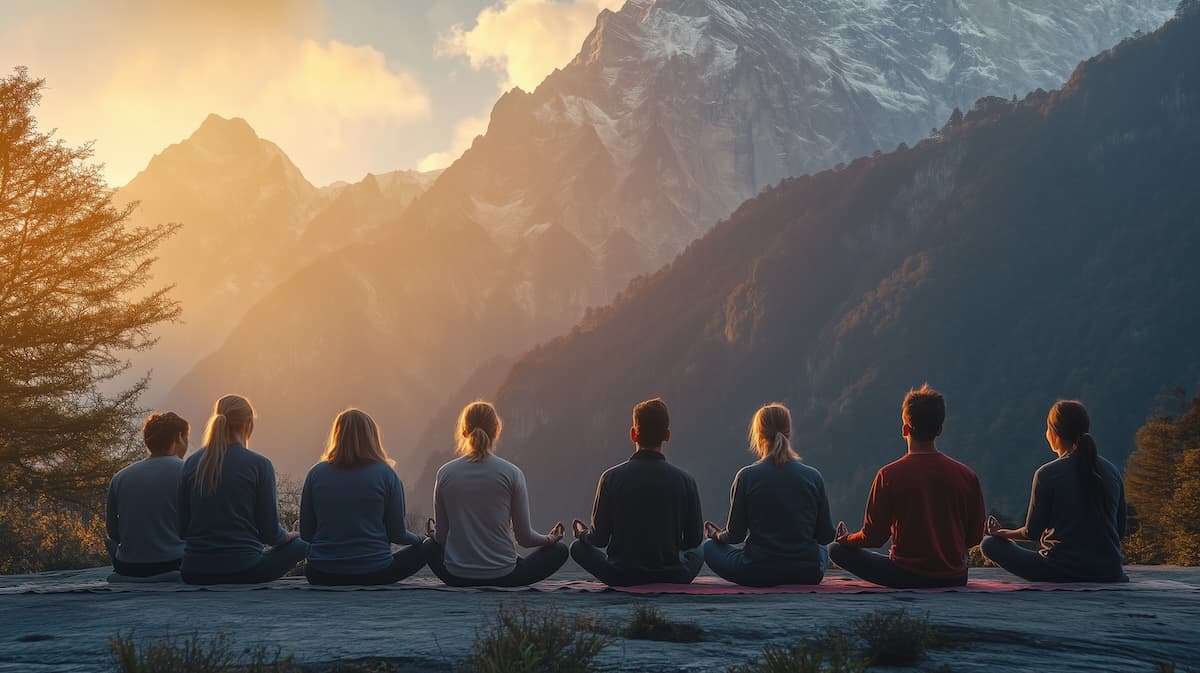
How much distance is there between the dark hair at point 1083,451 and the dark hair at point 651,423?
351 cm

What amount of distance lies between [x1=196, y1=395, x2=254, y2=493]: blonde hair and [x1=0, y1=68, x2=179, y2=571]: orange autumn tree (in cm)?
1401

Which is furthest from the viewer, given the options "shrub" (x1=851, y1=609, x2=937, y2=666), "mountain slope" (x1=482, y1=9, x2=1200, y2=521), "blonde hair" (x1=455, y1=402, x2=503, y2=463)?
"mountain slope" (x1=482, y1=9, x2=1200, y2=521)

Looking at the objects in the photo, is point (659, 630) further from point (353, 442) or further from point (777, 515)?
point (353, 442)

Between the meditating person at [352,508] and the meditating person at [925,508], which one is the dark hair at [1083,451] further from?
the meditating person at [352,508]

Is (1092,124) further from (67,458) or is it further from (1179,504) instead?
(67,458)

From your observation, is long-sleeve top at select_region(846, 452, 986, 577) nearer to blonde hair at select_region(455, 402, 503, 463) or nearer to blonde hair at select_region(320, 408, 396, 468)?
blonde hair at select_region(455, 402, 503, 463)

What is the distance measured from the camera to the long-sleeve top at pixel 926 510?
8.69 meters

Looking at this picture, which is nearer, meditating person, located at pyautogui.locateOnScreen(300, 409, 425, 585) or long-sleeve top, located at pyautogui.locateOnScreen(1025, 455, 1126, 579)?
long-sleeve top, located at pyautogui.locateOnScreen(1025, 455, 1126, 579)

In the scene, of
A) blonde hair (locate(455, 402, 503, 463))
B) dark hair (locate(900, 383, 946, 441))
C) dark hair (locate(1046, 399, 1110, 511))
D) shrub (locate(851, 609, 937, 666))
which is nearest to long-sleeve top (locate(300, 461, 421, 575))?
blonde hair (locate(455, 402, 503, 463))

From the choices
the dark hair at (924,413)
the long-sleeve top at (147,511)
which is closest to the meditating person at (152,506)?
the long-sleeve top at (147,511)

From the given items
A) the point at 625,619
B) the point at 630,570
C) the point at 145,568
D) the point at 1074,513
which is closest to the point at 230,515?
the point at 145,568

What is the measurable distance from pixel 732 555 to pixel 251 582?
476 cm

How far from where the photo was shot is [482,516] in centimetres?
927

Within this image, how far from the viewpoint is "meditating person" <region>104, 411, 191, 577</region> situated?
989 cm
